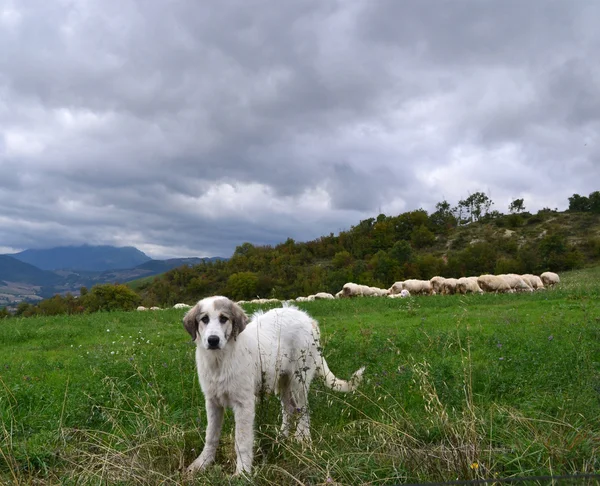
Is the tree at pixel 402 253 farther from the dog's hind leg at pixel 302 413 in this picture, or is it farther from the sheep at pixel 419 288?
the dog's hind leg at pixel 302 413

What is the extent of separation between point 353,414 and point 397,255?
Answer: 55.0m

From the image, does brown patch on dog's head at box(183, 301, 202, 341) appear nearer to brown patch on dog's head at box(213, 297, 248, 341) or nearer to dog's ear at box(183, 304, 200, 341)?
dog's ear at box(183, 304, 200, 341)

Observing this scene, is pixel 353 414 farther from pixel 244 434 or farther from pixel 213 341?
pixel 213 341

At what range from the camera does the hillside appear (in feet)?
173

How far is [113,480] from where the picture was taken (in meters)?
3.81

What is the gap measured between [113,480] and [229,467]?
1101 mm

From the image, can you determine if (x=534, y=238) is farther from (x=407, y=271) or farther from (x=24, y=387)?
(x=24, y=387)

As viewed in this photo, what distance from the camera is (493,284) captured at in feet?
83.2

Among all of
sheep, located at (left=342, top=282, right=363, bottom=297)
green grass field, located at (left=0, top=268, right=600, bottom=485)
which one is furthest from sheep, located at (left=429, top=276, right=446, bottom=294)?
green grass field, located at (left=0, top=268, right=600, bottom=485)

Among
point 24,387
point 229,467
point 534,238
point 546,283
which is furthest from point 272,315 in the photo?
point 534,238

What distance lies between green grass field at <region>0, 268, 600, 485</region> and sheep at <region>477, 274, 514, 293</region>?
591 inches

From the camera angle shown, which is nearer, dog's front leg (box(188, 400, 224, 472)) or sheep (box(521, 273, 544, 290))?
dog's front leg (box(188, 400, 224, 472))

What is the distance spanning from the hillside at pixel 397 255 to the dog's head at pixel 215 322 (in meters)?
34.5

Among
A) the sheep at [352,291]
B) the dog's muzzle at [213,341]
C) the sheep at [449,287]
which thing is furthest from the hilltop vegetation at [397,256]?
the dog's muzzle at [213,341]
